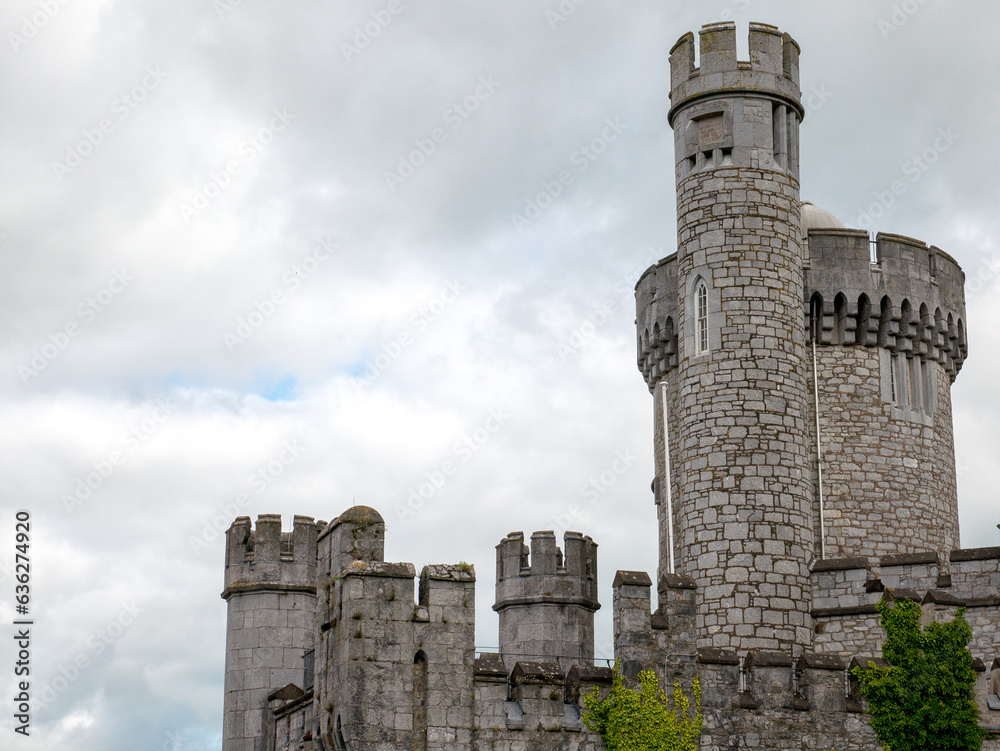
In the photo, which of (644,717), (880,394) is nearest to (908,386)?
(880,394)

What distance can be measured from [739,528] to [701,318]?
396 cm

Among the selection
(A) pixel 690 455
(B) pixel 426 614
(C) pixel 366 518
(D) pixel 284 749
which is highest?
(A) pixel 690 455

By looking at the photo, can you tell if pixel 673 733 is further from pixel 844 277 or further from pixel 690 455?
pixel 844 277

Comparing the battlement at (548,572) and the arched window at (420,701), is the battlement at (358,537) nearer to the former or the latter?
the arched window at (420,701)

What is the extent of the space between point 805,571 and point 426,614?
7.97 m

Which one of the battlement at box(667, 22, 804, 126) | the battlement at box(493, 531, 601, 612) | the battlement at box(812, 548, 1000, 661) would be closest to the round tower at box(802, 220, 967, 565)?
the battlement at box(812, 548, 1000, 661)

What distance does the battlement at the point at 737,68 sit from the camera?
27250mm

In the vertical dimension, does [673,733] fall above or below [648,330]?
below

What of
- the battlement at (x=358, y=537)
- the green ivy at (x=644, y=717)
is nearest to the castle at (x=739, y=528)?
the battlement at (x=358, y=537)

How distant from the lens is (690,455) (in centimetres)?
2638

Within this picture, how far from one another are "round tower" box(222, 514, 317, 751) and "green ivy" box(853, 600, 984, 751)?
10.00 meters

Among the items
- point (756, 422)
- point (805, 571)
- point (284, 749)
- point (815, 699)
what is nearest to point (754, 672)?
point (815, 699)

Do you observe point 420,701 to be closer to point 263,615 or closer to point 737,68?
point 263,615

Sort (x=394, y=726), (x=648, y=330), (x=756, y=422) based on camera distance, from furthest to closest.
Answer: (x=648, y=330) → (x=756, y=422) → (x=394, y=726)
